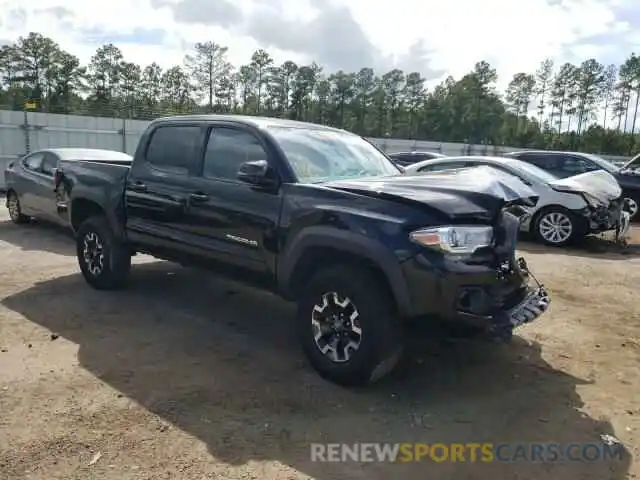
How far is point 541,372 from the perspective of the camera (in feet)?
14.6

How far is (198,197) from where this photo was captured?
501 centimetres

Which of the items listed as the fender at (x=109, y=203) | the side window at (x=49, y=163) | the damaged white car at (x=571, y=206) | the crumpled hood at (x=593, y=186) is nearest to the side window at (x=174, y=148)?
the fender at (x=109, y=203)

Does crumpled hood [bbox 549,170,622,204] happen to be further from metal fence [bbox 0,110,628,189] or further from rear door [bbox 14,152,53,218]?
metal fence [bbox 0,110,628,189]

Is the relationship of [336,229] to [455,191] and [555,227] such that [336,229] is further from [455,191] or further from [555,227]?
[555,227]

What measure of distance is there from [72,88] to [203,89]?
36.1 ft

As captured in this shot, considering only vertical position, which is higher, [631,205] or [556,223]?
[631,205]

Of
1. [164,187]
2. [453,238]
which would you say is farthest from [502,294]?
[164,187]

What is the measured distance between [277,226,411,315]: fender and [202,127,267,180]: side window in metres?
0.87

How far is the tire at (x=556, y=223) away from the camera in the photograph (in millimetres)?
9469

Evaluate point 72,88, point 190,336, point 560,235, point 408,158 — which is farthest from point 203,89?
point 190,336

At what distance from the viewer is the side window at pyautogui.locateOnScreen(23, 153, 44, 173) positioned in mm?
10266

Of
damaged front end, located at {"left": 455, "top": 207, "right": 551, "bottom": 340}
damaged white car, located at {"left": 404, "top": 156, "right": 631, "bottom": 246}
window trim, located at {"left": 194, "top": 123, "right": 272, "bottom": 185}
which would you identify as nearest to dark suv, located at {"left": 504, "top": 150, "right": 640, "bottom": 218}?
damaged white car, located at {"left": 404, "top": 156, "right": 631, "bottom": 246}

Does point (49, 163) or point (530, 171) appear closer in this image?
point (49, 163)

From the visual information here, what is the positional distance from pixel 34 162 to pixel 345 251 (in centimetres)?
850
